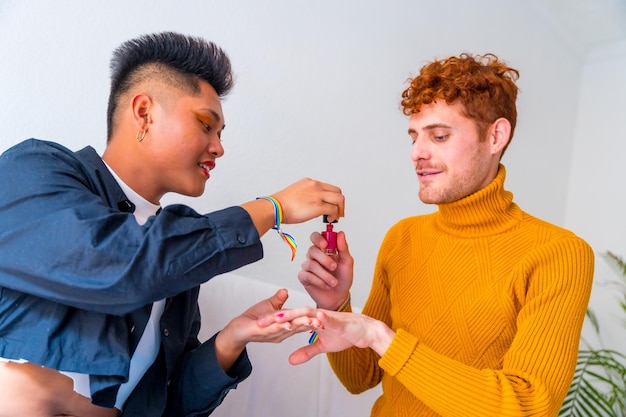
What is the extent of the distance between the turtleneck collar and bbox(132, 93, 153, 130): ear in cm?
68

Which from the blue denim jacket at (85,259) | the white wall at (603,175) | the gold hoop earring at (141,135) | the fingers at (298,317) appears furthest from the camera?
the white wall at (603,175)

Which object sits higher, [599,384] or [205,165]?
[205,165]

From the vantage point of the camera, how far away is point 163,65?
1201 millimetres

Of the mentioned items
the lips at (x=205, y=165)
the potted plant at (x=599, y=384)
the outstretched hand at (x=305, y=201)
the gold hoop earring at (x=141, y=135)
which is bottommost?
the potted plant at (x=599, y=384)

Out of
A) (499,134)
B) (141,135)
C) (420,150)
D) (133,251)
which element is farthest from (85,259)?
(499,134)

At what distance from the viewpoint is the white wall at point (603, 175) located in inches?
115

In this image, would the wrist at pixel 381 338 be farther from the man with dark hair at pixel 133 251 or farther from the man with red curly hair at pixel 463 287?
the man with dark hair at pixel 133 251

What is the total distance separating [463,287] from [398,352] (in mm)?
278

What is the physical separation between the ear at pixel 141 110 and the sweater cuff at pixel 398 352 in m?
0.62

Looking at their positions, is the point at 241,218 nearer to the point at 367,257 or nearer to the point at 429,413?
the point at 429,413

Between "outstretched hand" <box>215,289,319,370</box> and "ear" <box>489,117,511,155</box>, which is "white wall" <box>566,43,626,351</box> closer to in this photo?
"ear" <box>489,117,511,155</box>

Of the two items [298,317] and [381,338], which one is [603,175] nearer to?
[381,338]

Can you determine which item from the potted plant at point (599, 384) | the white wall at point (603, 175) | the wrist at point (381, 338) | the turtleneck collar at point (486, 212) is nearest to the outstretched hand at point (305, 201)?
the wrist at point (381, 338)

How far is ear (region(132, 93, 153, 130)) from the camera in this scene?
1.13m
